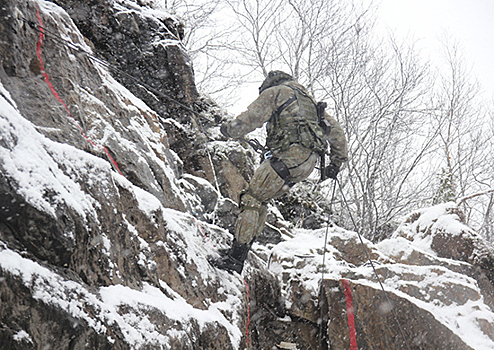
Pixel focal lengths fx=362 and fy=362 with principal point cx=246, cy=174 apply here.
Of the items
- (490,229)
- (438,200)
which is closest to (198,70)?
(438,200)

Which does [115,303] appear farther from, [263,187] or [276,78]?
[276,78]

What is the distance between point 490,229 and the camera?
19234 mm

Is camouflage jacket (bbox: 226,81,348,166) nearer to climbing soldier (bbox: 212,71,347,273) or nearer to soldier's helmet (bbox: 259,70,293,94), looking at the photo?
climbing soldier (bbox: 212,71,347,273)

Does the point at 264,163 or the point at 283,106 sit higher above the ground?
the point at 283,106

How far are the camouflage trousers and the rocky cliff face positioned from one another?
1.75ft

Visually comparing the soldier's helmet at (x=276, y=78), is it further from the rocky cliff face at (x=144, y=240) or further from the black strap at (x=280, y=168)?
the rocky cliff face at (x=144, y=240)

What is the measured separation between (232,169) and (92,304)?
660 cm

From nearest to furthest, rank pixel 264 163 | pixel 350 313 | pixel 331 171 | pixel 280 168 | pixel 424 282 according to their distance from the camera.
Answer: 1. pixel 280 168
2. pixel 264 163
3. pixel 350 313
4. pixel 331 171
5. pixel 424 282

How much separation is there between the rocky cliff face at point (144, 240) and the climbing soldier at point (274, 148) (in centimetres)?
51

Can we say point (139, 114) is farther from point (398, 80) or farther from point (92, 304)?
point (398, 80)

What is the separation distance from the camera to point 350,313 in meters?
4.41

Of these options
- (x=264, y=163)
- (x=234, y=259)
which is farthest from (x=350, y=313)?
(x=264, y=163)

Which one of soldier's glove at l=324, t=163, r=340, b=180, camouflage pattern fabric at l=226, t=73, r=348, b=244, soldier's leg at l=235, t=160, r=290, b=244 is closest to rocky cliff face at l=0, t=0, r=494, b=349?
soldier's leg at l=235, t=160, r=290, b=244

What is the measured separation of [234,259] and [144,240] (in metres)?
1.34
